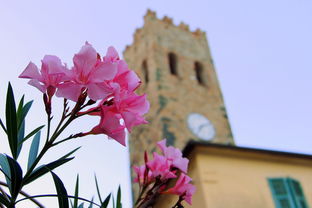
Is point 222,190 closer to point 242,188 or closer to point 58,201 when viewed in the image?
point 242,188

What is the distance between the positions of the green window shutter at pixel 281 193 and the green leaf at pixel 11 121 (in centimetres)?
419

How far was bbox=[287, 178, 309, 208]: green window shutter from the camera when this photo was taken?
4.41 metres

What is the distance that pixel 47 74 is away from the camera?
585mm

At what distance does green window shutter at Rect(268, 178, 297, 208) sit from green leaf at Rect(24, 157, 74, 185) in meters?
4.15

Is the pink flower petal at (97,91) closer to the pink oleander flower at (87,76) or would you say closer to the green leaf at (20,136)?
the pink oleander flower at (87,76)

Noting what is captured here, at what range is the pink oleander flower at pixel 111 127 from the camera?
1.98ft

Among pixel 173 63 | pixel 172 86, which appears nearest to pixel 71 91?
pixel 172 86

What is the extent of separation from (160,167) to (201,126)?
9.26m

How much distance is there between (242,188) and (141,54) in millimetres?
8281

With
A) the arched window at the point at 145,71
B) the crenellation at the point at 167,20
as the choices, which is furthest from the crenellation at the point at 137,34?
the arched window at the point at 145,71

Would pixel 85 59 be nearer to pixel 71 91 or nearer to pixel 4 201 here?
pixel 71 91

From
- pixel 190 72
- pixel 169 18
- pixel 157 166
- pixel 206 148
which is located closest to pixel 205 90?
pixel 190 72

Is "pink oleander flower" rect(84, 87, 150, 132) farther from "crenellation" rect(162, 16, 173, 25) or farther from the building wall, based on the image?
"crenellation" rect(162, 16, 173, 25)

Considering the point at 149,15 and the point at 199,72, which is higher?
the point at 149,15
